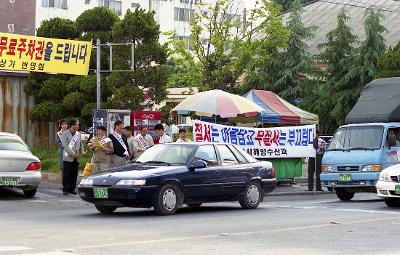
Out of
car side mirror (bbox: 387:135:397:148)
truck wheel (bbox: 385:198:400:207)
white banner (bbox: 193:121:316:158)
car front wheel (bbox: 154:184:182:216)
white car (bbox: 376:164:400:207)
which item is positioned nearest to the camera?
car front wheel (bbox: 154:184:182:216)

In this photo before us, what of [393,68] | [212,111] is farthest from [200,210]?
[393,68]

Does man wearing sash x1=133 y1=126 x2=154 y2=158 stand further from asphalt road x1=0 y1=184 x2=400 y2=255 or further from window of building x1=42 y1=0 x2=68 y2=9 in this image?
window of building x1=42 y1=0 x2=68 y2=9

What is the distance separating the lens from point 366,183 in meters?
20.0

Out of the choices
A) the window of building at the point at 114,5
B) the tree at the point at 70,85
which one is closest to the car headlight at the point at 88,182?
the tree at the point at 70,85

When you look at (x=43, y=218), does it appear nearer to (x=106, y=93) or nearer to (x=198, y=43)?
(x=106, y=93)

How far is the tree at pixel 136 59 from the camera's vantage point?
28531mm

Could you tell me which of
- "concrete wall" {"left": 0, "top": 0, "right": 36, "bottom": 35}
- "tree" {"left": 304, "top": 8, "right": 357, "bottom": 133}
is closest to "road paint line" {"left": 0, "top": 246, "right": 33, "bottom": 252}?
"tree" {"left": 304, "top": 8, "right": 357, "bottom": 133}

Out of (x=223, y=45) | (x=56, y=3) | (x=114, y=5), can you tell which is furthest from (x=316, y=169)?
(x=114, y=5)

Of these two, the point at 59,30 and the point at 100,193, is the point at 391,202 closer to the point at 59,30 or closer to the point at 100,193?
the point at 100,193

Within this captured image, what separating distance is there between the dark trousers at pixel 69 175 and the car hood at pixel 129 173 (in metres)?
4.82

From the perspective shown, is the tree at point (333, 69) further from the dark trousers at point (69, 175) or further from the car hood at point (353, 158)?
the dark trousers at point (69, 175)

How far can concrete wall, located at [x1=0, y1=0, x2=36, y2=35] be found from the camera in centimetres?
6506

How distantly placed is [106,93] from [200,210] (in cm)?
1364

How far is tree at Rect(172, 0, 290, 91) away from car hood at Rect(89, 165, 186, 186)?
2285cm
